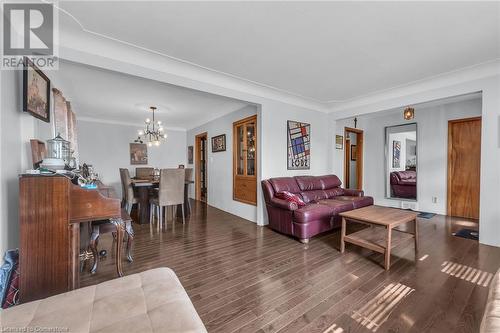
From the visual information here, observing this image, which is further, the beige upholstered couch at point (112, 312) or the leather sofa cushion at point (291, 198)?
the leather sofa cushion at point (291, 198)

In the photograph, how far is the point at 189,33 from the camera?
7.25ft

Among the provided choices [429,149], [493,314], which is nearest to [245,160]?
[493,314]

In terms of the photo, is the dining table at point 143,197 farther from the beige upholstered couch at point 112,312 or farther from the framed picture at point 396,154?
the framed picture at point 396,154

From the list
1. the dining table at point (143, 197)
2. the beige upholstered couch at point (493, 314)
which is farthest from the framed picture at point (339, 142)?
the beige upholstered couch at point (493, 314)

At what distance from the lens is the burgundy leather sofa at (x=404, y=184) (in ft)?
17.0

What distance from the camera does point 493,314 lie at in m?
0.96

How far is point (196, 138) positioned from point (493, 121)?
6.50 meters

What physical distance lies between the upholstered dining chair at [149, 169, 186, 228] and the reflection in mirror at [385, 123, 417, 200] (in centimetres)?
531

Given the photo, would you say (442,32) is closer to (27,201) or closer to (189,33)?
(189,33)

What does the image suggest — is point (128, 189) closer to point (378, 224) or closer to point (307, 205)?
point (307, 205)

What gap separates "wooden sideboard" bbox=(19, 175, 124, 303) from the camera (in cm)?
→ 141

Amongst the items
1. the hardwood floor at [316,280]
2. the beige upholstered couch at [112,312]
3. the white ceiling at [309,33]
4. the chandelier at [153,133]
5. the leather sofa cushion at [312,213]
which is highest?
the white ceiling at [309,33]

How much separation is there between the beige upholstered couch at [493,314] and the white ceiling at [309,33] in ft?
7.11

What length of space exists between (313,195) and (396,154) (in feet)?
10.4
